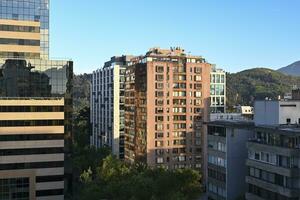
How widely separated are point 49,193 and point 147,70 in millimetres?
43746

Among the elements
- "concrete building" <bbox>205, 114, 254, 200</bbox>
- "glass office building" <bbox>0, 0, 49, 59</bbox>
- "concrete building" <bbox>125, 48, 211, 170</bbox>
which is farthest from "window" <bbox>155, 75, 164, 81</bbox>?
"concrete building" <bbox>205, 114, 254, 200</bbox>

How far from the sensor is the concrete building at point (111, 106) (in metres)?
142

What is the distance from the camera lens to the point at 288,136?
54906 mm

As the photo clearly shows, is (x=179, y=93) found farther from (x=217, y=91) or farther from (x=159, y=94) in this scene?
(x=217, y=91)

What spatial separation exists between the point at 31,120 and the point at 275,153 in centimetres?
4759

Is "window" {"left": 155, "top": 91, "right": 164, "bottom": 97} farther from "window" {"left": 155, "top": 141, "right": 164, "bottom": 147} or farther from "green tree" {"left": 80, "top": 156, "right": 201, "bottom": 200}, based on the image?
"green tree" {"left": 80, "top": 156, "right": 201, "bottom": 200}

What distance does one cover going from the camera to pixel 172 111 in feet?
376

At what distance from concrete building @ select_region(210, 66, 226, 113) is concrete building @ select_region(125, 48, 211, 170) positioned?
85.4 feet

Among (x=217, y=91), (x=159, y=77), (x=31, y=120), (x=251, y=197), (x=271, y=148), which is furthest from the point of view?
(x=217, y=91)

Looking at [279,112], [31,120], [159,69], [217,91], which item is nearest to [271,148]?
[279,112]

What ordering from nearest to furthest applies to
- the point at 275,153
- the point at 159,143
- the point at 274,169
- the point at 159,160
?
the point at 274,169
the point at 275,153
the point at 159,160
the point at 159,143

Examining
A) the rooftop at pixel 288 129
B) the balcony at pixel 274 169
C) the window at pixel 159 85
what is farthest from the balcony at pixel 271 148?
the window at pixel 159 85

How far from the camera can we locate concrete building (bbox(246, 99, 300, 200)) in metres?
53.8

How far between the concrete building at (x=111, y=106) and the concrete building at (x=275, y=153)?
77.6 m
